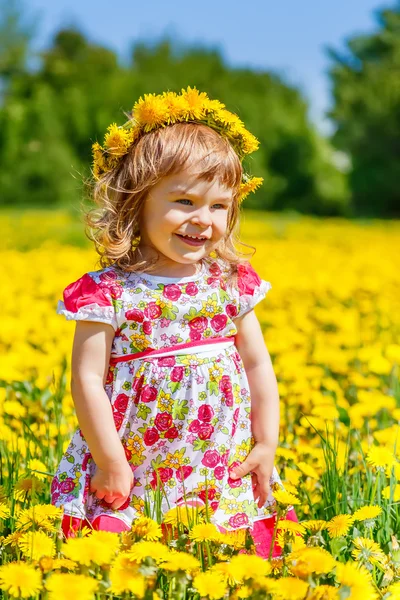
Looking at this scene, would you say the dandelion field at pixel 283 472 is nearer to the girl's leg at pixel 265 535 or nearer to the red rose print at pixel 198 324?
the girl's leg at pixel 265 535

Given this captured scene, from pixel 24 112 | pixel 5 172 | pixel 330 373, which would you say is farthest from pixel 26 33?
pixel 330 373

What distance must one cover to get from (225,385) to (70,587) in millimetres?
798

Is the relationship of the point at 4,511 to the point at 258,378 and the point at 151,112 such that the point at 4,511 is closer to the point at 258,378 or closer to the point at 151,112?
the point at 258,378

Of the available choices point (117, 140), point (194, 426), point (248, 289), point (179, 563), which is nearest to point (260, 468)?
point (194, 426)

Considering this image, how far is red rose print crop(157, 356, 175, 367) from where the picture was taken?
1855mm

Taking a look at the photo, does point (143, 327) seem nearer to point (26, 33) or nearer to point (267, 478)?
point (267, 478)

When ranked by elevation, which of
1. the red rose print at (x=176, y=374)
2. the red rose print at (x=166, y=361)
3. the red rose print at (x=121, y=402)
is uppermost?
the red rose print at (x=166, y=361)

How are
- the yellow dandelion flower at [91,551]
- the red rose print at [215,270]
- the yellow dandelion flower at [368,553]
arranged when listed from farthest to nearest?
the red rose print at [215,270] < the yellow dandelion flower at [368,553] < the yellow dandelion flower at [91,551]

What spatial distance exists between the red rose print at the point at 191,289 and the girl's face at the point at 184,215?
0.06m

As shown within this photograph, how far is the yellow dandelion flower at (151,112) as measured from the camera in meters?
1.88

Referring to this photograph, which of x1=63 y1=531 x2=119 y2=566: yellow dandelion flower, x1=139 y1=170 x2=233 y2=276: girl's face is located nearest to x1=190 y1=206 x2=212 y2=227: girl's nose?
x1=139 y1=170 x2=233 y2=276: girl's face

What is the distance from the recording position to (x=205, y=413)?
186 cm

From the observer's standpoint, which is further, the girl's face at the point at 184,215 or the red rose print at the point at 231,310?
the red rose print at the point at 231,310

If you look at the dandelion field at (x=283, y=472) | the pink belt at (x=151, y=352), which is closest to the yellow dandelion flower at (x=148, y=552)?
the dandelion field at (x=283, y=472)
